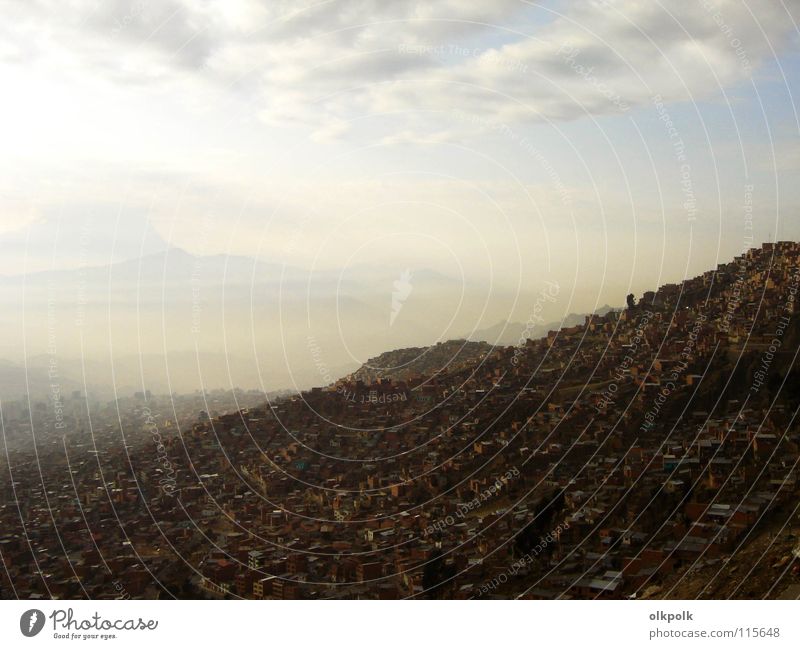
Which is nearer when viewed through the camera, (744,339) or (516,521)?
(516,521)

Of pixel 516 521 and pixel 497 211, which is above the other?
pixel 497 211

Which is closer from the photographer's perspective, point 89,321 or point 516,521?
point 516,521

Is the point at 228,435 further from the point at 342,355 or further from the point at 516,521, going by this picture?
the point at 516,521

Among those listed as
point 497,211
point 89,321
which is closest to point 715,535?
point 497,211
